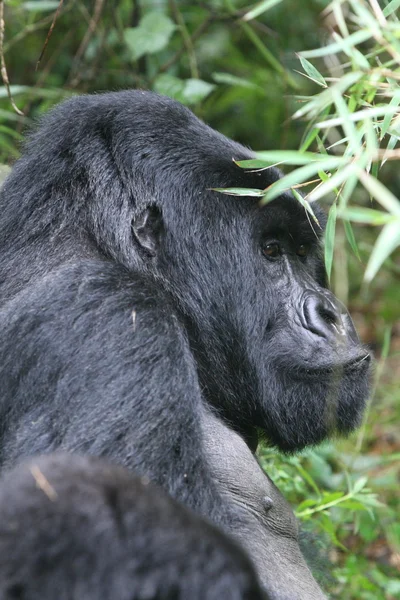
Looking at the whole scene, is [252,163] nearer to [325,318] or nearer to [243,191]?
[243,191]

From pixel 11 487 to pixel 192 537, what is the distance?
43 cm

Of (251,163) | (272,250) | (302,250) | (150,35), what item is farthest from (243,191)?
(150,35)

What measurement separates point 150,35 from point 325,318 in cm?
268

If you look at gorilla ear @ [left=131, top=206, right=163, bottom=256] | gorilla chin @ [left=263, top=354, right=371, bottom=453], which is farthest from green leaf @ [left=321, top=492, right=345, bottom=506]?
gorilla ear @ [left=131, top=206, right=163, bottom=256]

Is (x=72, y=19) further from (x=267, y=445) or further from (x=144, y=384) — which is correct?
(x=144, y=384)

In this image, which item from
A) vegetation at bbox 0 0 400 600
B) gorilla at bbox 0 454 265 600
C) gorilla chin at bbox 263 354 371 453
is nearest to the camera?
gorilla at bbox 0 454 265 600

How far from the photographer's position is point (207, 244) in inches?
120

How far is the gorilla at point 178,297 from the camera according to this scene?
254cm

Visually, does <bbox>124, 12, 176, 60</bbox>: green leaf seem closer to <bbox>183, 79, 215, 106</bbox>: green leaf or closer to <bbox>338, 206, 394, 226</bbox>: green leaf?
<bbox>183, 79, 215, 106</bbox>: green leaf

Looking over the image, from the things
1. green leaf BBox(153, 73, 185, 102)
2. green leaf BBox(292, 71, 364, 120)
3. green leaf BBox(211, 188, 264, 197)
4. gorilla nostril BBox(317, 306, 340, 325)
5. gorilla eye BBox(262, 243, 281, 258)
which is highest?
green leaf BBox(292, 71, 364, 120)

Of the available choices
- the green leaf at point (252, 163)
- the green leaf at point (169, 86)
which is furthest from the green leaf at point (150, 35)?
the green leaf at point (252, 163)

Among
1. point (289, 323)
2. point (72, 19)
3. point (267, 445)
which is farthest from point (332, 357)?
point (72, 19)

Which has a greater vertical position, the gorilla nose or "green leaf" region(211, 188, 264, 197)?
"green leaf" region(211, 188, 264, 197)

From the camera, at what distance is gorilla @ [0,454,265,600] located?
1.89m
